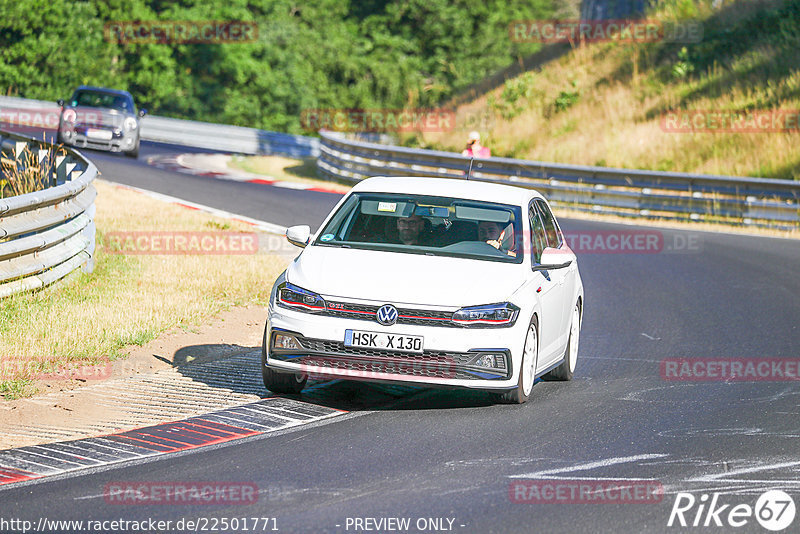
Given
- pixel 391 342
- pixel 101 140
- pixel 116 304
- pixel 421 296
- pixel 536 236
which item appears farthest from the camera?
pixel 101 140

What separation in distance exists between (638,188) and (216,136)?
22.3 meters

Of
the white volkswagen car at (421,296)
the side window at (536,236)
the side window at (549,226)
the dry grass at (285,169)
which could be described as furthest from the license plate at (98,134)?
the side window at (536,236)

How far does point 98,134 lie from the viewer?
30.4 meters

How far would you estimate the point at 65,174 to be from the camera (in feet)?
51.6

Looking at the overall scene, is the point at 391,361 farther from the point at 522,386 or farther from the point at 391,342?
the point at 522,386

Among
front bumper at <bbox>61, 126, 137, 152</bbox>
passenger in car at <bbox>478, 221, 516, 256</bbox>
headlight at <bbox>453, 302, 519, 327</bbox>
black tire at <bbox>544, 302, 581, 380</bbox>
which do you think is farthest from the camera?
front bumper at <bbox>61, 126, 137, 152</bbox>

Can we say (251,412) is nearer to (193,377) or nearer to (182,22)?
(193,377)

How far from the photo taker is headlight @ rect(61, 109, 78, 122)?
98.0 feet

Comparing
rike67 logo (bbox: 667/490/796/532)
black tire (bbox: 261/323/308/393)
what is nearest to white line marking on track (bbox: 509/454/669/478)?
rike67 logo (bbox: 667/490/796/532)

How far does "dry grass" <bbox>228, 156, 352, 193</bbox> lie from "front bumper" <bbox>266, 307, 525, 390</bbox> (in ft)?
66.5

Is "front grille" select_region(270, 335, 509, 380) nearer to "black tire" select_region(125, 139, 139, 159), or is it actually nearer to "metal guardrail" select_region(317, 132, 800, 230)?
"metal guardrail" select_region(317, 132, 800, 230)

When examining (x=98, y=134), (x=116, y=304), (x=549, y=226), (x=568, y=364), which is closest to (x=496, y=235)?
(x=549, y=226)

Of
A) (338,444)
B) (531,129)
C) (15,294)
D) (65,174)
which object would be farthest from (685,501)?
(531,129)

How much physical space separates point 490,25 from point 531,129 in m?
36.3
